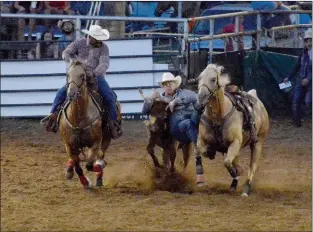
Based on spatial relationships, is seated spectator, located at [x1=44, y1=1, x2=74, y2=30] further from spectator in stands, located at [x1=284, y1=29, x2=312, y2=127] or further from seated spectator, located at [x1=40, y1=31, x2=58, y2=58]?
spectator in stands, located at [x1=284, y1=29, x2=312, y2=127]

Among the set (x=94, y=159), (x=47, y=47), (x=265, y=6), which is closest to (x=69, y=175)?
(x=94, y=159)

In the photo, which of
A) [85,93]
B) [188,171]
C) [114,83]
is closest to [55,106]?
[85,93]

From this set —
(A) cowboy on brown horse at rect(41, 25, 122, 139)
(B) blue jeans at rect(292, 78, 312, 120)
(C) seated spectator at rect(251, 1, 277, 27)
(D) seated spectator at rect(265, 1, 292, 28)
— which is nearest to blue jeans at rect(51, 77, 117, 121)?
(A) cowboy on brown horse at rect(41, 25, 122, 139)

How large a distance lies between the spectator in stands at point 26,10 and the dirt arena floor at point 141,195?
2304 mm

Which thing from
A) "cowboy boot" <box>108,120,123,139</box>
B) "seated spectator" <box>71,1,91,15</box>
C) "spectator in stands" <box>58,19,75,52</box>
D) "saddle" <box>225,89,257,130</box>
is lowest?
"cowboy boot" <box>108,120,123,139</box>

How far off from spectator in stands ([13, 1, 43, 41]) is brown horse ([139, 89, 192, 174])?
528 centimetres

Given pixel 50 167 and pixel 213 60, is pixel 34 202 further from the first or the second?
pixel 213 60

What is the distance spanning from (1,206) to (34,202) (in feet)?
Result: 1.28

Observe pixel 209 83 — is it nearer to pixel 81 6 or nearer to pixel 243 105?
pixel 243 105

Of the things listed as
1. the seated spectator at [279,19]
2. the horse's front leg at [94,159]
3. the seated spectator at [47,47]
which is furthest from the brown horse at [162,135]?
the seated spectator at [279,19]

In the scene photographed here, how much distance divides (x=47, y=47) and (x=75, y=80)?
601 centimetres

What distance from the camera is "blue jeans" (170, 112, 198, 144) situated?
994cm

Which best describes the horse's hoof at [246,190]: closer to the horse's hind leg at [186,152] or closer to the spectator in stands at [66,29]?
the horse's hind leg at [186,152]

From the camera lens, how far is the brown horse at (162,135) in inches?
412
